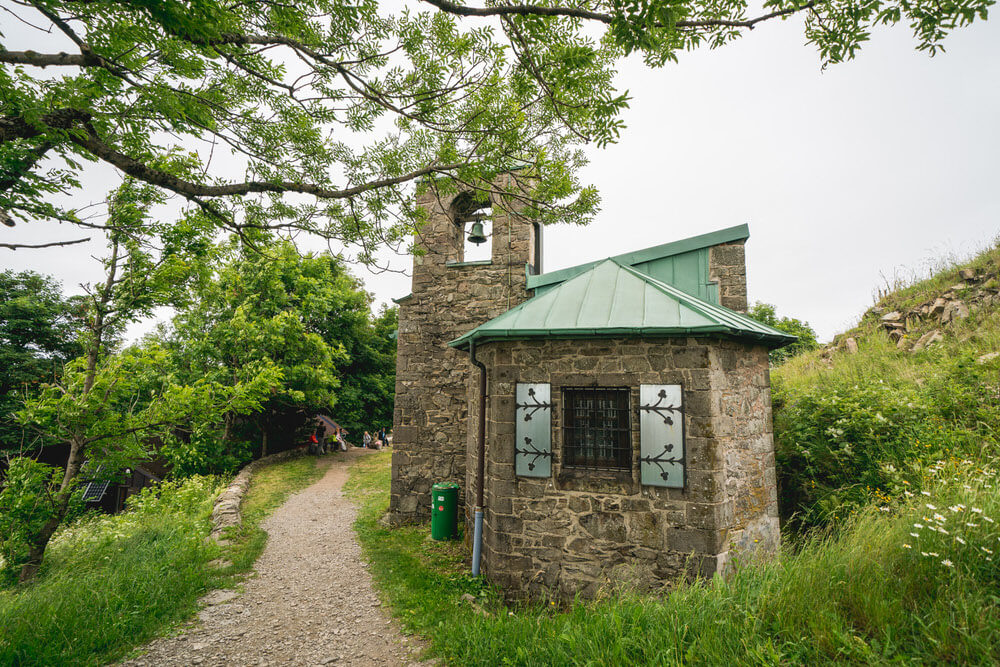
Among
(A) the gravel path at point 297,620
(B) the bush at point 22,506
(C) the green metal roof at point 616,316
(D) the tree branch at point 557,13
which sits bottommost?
(A) the gravel path at point 297,620

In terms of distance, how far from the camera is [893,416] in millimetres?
5977

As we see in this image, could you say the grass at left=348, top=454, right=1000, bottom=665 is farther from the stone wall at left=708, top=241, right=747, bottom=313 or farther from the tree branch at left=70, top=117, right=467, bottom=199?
the tree branch at left=70, top=117, right=467, bottom=199

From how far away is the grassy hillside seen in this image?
17.7 ft

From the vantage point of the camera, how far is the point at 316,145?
4113mm

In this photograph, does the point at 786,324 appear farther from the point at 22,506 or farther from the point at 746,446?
the point at 22,506

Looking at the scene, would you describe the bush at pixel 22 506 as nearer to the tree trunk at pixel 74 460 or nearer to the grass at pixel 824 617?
the tree trunk at pixel 74 460

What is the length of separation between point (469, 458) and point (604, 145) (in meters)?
5.49

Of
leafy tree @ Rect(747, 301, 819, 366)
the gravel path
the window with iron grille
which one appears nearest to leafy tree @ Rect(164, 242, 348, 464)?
the gravel path

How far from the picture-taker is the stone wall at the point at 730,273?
255 inches

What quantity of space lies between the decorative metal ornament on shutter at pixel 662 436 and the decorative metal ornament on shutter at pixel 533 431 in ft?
3.71

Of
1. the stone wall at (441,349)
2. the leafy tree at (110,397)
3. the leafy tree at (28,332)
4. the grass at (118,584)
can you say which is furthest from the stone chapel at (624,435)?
the leafy tree at (28,332)

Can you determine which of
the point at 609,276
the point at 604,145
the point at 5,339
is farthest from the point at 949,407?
the point at 5,339

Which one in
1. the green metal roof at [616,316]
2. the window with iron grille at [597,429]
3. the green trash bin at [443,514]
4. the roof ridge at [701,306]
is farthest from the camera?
the green trash bin at [443,514]

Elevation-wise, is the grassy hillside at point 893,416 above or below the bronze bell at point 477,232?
below
